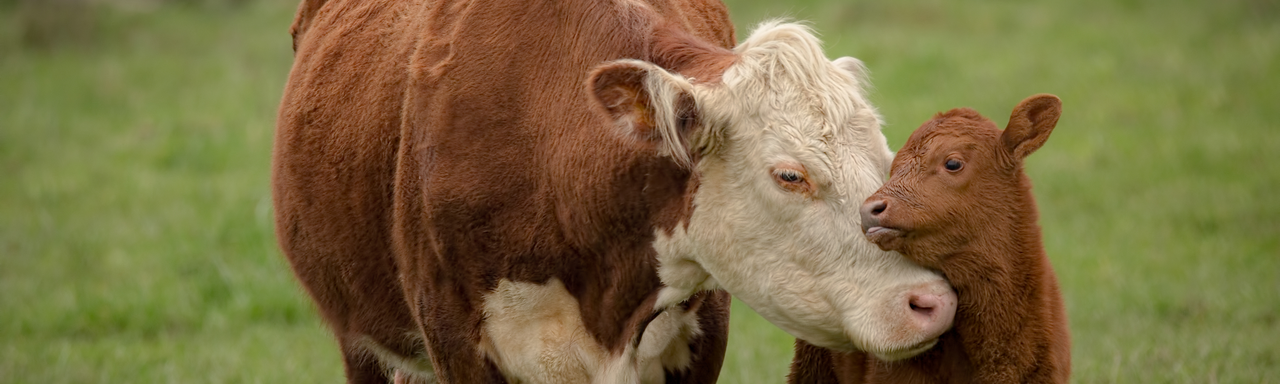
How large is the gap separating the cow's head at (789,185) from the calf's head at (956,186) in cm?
10

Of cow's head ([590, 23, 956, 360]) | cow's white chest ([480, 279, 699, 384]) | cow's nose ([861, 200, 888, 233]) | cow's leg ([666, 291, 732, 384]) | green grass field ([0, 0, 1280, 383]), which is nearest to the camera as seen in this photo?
cow's nose ([861, 200, 888, 233])

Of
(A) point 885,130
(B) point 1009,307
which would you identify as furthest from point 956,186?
(A) point 885,130

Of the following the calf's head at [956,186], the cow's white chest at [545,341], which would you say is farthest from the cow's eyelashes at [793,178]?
the cow's white chest at [545,341]

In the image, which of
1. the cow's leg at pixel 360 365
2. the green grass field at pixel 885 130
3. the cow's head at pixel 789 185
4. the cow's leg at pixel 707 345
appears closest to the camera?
the cow's head at pixel 789 185

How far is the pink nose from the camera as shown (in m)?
3.08

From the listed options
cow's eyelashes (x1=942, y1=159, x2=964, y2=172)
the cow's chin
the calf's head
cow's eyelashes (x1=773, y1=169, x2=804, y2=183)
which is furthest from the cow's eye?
the cow's chin

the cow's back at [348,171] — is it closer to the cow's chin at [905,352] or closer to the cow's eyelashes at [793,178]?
the cow's eyelashes at [793,178]

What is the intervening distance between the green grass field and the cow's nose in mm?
2160

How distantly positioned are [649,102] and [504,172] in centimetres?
53

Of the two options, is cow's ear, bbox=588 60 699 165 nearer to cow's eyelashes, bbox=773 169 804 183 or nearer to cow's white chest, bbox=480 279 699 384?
cow's eyelashes, bbox=773 169 804 183

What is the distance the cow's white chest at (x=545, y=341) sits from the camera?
3.69 meters

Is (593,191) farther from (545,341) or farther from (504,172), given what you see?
(545,341)

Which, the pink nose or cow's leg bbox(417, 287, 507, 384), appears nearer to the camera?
the pink nose

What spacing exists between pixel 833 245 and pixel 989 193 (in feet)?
1.29
